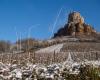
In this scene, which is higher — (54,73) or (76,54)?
(76,54)

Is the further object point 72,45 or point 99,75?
point 72,45

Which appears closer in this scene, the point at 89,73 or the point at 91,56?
the point at 89,73

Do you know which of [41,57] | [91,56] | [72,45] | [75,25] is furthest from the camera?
[75,25]

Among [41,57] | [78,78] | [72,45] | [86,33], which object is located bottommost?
[78,78]

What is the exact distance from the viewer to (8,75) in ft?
42.4

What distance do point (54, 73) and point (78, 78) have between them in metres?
0.81

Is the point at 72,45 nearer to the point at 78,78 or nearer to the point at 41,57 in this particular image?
the point at 41,57

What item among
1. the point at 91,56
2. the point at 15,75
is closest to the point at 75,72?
the point at 15,75

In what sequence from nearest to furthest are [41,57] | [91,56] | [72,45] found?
[41,57] < [91,56] < [72,45]

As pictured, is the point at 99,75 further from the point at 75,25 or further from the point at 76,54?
the point at 75,25

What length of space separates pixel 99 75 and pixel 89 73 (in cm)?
42

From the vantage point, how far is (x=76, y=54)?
109 ft

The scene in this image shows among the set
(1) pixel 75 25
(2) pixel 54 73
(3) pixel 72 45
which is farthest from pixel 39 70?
(1) pixel 75 25

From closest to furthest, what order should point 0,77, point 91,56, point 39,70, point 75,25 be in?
1. point 0,77
2. point 39,70
3. point 91,56
4. point 75,25
